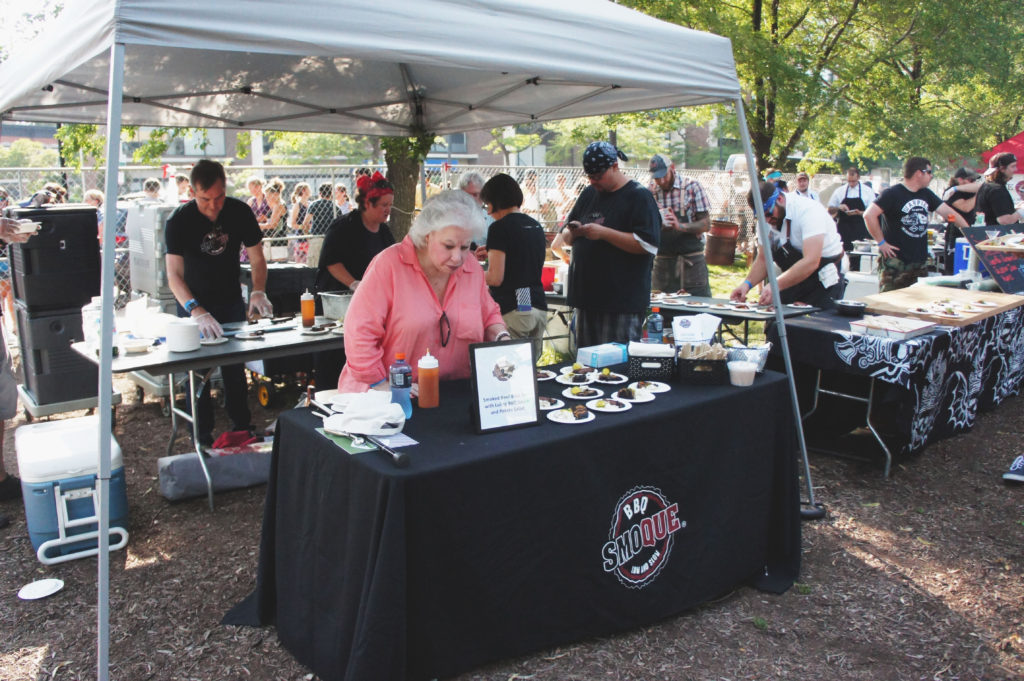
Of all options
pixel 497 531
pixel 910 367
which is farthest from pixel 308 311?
pixel 910 367

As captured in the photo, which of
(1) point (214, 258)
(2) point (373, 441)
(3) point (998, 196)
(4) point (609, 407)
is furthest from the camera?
(3) point (998, 196)

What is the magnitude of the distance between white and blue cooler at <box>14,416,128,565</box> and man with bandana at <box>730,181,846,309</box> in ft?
12.9

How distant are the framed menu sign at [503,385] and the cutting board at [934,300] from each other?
326cm

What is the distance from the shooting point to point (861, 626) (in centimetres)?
299

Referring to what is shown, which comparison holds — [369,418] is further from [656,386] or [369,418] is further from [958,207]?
[958,207]

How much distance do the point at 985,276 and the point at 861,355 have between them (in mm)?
3304

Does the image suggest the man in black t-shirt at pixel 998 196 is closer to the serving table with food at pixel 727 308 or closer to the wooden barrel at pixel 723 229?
the serving table with food at pixel 727 308

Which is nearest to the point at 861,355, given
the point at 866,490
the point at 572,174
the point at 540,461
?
the point at 866,490

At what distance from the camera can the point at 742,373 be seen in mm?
3102

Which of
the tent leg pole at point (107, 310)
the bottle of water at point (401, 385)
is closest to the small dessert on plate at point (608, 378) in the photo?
the bottle of water at point (401, 385)

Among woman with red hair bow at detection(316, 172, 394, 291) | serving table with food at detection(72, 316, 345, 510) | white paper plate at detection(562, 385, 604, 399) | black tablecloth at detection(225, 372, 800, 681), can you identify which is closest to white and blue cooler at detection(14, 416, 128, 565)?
serving table with food at detection(72, 316, 345, 510)

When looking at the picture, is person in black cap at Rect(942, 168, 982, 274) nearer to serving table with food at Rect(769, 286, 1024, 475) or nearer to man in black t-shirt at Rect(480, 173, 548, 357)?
serving table with food at Rect(769, 286, 1024, 475)

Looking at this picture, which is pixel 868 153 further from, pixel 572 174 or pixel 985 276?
pixel 985 276

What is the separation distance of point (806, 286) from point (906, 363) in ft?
3.64
